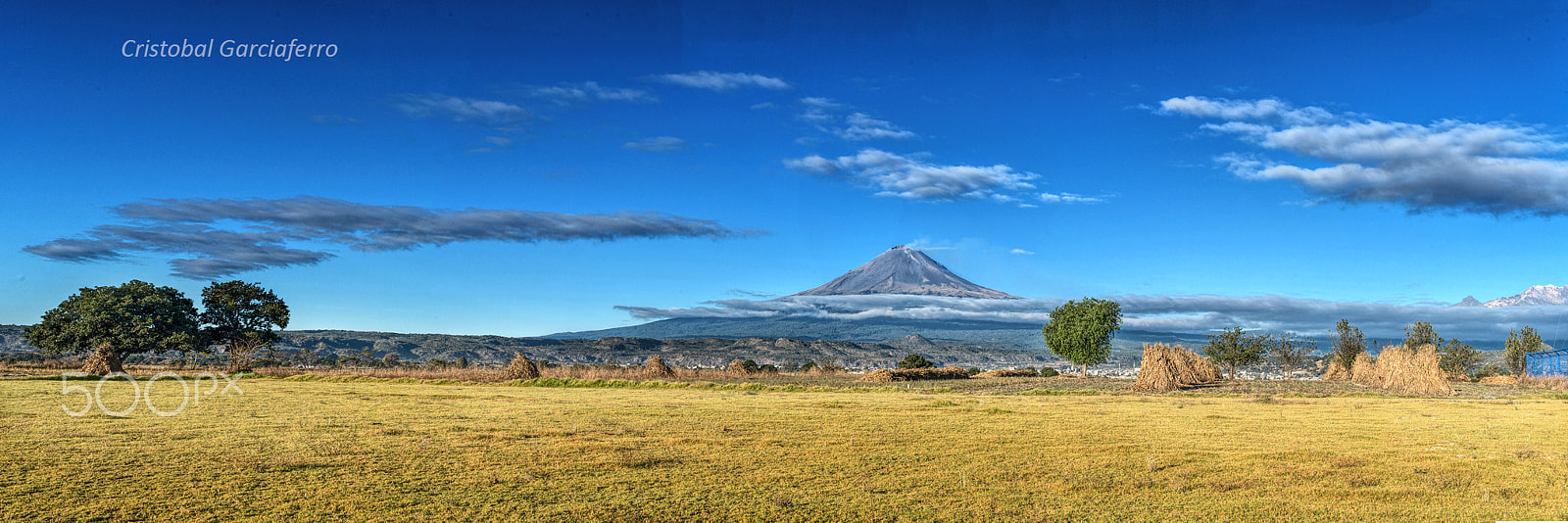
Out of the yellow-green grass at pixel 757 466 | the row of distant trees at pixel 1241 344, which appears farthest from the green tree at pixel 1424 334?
the yellow-green grass at pixel 757 466

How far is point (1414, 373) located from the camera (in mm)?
43219

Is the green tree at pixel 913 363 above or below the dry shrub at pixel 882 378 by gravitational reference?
above

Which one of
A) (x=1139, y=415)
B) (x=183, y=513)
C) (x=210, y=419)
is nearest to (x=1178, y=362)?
(x=1139, y=415)

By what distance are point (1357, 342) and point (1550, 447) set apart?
182 ft

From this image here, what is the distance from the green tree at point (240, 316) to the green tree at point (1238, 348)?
65.3m

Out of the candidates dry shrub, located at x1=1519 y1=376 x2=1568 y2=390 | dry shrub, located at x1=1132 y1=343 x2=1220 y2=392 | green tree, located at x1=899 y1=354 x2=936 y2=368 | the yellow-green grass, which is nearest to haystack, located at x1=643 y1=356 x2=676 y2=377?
green tree, located at x1=899 y1=354 x2=936 y2=368

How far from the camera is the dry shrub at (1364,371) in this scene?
48719 mm

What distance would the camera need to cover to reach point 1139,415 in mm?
24875

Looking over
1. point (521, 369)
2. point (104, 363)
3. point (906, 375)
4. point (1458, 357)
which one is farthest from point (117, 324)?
point (1458, 357)

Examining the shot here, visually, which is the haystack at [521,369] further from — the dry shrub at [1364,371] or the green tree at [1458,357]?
the green tree at [1458,357]

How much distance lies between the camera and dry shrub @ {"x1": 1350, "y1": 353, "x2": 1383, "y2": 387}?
48719mm

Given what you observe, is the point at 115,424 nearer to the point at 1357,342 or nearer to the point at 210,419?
the point at 210,419

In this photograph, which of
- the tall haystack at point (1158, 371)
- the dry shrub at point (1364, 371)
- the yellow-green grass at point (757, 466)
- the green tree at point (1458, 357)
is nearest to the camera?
the yellow-green grass at point (757, 466)

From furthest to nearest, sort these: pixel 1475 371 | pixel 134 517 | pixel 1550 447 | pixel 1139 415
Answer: pixel 1475 371, pixel 1139 415, pixel 1550 447, pixel 134 517
